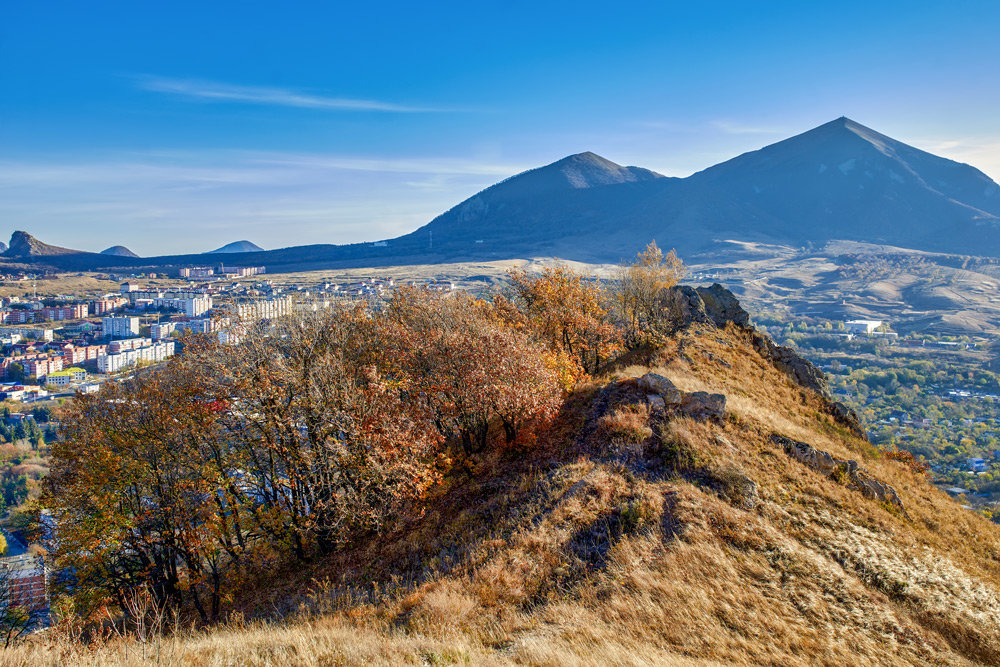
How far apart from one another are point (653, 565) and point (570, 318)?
716 inches

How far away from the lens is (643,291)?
1196 inches

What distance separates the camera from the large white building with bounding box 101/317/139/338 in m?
147

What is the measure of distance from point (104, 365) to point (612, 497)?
5627 inches

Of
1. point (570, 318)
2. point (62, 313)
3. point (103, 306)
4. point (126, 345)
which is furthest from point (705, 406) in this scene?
point (62, 313)

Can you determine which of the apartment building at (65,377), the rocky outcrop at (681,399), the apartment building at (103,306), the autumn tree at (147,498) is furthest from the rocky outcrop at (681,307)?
the apartment building at (103,306)

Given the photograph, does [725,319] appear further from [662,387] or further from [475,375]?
[475,375]

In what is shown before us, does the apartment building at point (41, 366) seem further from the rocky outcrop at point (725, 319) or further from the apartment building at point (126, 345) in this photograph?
the rocky outcrop at point (725, 319)

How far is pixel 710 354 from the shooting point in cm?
2430

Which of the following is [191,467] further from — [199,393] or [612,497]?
[612,497]

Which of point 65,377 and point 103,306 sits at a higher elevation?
point 103,306

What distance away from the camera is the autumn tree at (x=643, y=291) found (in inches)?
1167

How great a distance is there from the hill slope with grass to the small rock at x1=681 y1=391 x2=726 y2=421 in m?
0.05

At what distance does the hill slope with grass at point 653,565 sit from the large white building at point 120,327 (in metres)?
167

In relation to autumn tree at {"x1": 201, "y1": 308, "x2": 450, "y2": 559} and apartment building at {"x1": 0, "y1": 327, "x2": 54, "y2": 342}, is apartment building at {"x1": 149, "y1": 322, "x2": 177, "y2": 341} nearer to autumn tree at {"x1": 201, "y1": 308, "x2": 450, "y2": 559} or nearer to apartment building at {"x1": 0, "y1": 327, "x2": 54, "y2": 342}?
apartment building at {"x1": 0, "y1": 327, "x2": 54, "y2": 342}
